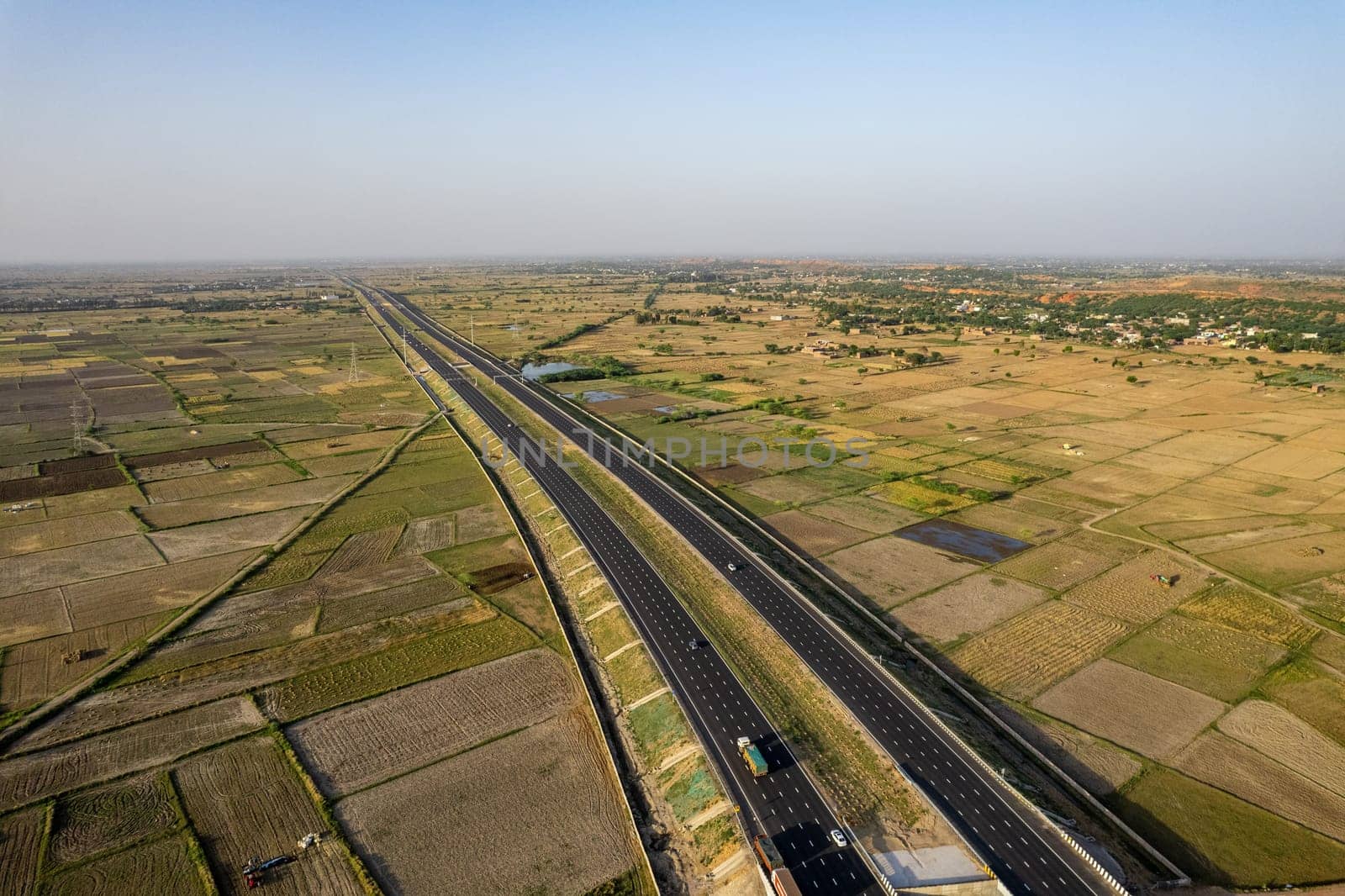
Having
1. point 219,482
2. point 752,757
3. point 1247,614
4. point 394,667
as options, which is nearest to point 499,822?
point 752,757

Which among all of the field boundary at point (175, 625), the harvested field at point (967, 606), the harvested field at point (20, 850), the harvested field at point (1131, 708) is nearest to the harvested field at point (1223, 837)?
the harvested field at point (1131, 708)

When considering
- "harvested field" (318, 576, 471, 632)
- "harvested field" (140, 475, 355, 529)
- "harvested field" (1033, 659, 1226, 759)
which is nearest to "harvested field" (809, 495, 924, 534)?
"harvested field" (1033, 659, 1226, 759)

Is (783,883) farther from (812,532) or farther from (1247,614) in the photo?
(1247,614)

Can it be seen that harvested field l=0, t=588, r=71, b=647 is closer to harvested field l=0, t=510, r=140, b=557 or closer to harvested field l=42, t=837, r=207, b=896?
harvested field l=0, t=510, r=140, b=557

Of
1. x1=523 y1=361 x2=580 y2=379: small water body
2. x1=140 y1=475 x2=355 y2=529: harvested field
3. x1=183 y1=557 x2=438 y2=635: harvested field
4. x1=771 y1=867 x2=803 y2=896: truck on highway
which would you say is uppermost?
x1=523 y1=361 x2=580 y2=379: small water body

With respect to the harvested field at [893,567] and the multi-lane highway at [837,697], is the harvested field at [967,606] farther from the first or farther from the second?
the multi-lane highway at [837,697]
